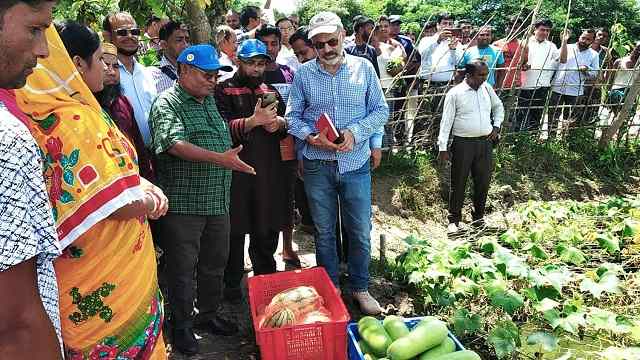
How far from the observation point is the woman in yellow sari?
1437 mm

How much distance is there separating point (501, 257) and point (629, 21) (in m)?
20.3

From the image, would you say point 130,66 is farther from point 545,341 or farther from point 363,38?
point 363,38

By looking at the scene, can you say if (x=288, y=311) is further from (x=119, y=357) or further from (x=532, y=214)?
(x=532, y=214)

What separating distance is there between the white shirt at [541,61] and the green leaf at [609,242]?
4323 mm

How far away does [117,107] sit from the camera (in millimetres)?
2994

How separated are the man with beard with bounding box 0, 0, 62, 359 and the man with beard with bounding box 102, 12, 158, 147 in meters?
2.45

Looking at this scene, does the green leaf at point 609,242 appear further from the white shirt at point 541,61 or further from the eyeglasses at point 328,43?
the white shirt at point 541,61

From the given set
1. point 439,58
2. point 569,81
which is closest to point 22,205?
point 439,58

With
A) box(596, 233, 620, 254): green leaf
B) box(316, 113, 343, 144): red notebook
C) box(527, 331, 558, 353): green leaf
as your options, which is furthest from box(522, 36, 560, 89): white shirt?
box(527, 331, 558, 353): green leaf

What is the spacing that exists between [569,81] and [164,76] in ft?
21.8

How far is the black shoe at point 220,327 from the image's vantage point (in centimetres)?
342

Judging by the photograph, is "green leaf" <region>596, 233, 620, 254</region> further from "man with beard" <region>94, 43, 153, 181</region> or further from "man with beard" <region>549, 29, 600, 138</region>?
"man with beard" <region>549, 29, 600, 138</region>

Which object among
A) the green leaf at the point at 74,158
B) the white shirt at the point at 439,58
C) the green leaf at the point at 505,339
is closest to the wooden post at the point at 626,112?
the white shirt at the point at 439,58

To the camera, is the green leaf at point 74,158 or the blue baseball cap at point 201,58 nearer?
the green leaf at point 74,158
